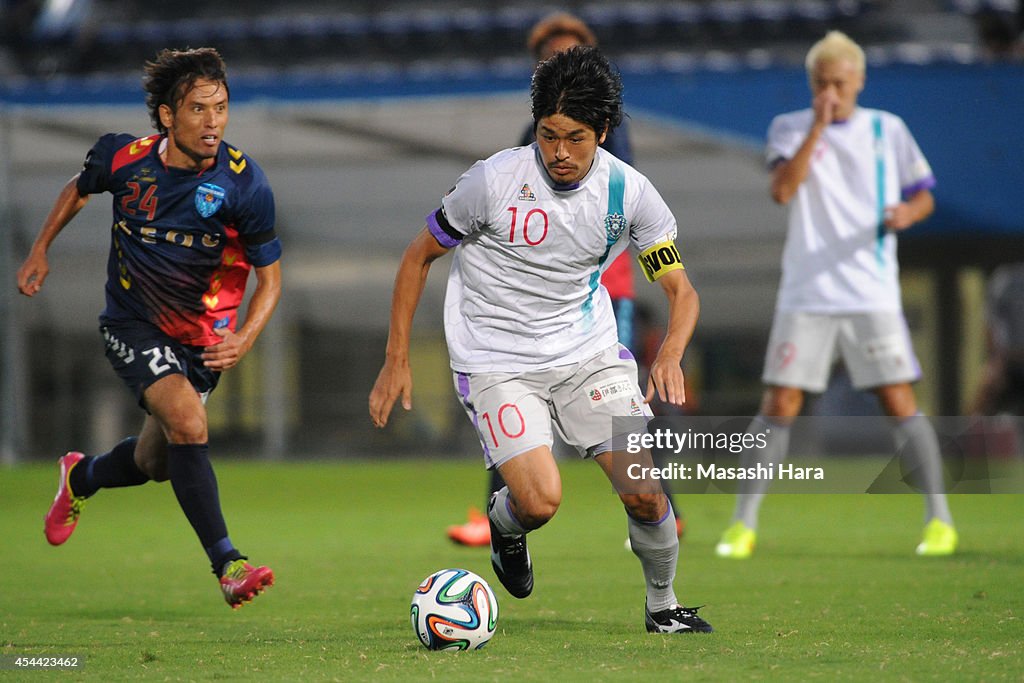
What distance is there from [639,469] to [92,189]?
7.63ft

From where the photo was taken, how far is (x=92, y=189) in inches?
214

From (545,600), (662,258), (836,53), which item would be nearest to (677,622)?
(545,600)

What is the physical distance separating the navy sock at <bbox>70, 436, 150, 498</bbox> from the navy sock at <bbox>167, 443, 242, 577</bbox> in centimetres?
52

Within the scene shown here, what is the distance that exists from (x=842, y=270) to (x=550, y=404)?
268cm

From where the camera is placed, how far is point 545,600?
18.1ft

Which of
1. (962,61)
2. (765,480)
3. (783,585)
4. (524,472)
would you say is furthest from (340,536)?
(962,61)

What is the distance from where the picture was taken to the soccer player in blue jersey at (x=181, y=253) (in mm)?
5277

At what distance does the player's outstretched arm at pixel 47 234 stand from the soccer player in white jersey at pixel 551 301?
152cm

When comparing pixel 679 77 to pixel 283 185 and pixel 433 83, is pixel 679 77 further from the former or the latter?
pixel 283 185

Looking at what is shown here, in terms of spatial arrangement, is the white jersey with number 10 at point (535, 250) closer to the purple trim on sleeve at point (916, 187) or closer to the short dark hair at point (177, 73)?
the short dark hair at point (177, 73)

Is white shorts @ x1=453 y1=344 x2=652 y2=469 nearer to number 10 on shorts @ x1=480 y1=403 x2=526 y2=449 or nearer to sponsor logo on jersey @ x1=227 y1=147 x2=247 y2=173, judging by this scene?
number 10 on shorts @ x1=480 y1=403 x2=526 y2=449

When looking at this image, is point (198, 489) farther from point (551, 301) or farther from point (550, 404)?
point (551, 301)

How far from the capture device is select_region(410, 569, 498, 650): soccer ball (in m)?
4.30

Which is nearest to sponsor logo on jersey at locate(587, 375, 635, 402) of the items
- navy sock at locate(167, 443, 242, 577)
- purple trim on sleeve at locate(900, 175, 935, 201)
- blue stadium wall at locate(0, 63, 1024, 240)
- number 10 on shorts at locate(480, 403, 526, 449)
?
number 10 on shorts at locate(480, 403, 526, 449)
